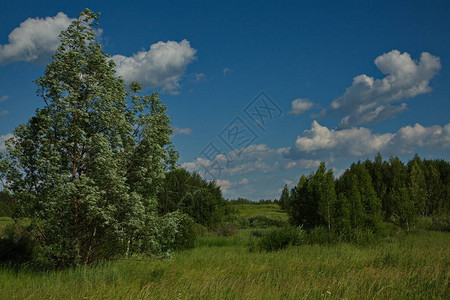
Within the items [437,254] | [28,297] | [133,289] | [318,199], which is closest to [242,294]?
[133,289]

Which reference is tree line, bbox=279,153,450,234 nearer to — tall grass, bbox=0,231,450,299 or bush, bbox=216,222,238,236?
bush, bbox=216,222,238,236

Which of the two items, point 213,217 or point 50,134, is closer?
point 50,134

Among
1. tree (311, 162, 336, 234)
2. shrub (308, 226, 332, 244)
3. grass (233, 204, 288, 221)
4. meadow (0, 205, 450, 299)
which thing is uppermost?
tree (311, 162, 336, 234)

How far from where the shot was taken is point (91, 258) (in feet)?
31.4

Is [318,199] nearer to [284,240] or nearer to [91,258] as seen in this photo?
[284,240]

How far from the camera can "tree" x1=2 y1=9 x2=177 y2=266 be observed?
848 cm

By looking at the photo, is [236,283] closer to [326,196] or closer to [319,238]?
[319,238]

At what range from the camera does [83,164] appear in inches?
359

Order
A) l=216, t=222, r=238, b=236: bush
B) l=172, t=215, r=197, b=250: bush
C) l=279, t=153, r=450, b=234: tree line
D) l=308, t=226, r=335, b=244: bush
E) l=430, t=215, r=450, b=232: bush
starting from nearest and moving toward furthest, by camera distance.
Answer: l=308, t=226, r=335, b=244: bush < l=172, t=215, r=197, b=250: bush < l=279, t=153, r=450, b=234: tree line < l=430, t=215, r=450, b=232: bush < l=216, t=222, r=238, b=236: bush

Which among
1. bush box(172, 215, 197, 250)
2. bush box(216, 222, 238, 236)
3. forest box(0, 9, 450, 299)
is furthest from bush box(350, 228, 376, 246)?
bush box(216, 222, 238, 236)

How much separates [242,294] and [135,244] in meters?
4.89

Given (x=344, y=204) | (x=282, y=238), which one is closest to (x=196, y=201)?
(x=344, y=204)

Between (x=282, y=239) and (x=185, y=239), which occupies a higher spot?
(x=282, y=239)

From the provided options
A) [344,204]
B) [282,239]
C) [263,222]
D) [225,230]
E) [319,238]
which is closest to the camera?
[282,239]
